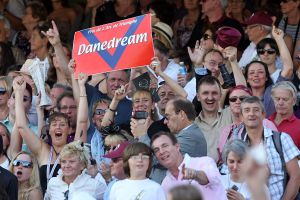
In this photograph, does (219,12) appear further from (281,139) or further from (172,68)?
(281,139)

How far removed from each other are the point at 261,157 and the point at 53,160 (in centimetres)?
584

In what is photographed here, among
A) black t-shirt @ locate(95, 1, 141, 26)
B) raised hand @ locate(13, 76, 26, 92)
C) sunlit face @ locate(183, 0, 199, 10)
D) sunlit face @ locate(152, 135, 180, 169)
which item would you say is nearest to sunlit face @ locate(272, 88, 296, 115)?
sunlit face @ locate(152, 135, 180, 169)

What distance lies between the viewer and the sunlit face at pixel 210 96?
27.0 feet

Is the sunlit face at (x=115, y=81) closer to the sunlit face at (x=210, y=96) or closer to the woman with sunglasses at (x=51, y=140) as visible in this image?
the woman with sunglasses at (x=51, y=140)

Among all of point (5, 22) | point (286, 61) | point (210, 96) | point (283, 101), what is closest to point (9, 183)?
point (210, 96)

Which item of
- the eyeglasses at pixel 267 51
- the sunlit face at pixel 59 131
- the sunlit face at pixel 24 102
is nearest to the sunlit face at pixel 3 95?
the sunlit face at pixel 24 102

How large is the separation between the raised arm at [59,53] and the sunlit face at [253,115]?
3.19 metres

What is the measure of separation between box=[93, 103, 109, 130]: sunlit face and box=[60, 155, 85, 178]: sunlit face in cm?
111

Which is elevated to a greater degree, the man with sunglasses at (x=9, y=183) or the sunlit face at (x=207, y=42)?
the sunlit face at (x=207, y=42)

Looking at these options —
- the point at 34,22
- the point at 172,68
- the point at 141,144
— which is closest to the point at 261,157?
the point at 141,144

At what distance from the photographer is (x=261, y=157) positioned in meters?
2.79

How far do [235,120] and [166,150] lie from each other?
133 centimetres

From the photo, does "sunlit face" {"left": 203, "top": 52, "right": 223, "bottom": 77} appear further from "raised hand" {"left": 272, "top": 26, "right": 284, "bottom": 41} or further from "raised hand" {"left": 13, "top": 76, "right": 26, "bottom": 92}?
"raised hand" {"left": 13, "top": 76, "right": 26, "bottom": 92}

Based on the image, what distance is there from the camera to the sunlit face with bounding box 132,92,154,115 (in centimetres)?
834
